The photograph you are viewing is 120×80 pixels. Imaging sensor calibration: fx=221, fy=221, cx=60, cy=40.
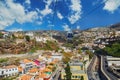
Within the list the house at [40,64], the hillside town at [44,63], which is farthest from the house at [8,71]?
the house at [40,64]

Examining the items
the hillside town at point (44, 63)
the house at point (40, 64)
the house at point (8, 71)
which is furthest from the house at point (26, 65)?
the house at point (8, 71)

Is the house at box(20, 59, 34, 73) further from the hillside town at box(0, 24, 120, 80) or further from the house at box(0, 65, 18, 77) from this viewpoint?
the house at box(0, 65, 18, 77)

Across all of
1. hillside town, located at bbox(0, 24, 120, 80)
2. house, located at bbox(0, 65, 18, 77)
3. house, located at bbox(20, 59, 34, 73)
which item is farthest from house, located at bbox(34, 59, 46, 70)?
house, located at bbox(0, 65, 18, 77)

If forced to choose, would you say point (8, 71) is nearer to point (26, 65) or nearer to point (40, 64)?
point (26, 65)

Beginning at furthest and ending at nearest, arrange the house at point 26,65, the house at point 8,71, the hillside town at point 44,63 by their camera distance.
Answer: the house at point 26,65
the house at point 8,71
the hillside town at point 44,63

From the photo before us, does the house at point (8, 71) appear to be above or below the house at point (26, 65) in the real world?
below

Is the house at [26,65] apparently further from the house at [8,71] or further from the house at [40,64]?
the house at [8,71]

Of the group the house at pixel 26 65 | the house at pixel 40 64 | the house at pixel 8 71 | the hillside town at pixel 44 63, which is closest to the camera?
the hillside town at pixel 44 63

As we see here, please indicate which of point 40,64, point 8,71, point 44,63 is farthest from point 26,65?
point 8,71

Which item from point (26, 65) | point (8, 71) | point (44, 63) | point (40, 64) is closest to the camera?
point (8, 71)

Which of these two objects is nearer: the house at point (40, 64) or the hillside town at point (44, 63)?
the hillside town at point (44, 63)

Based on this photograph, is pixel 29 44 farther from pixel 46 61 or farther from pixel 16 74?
pixel 16 74
